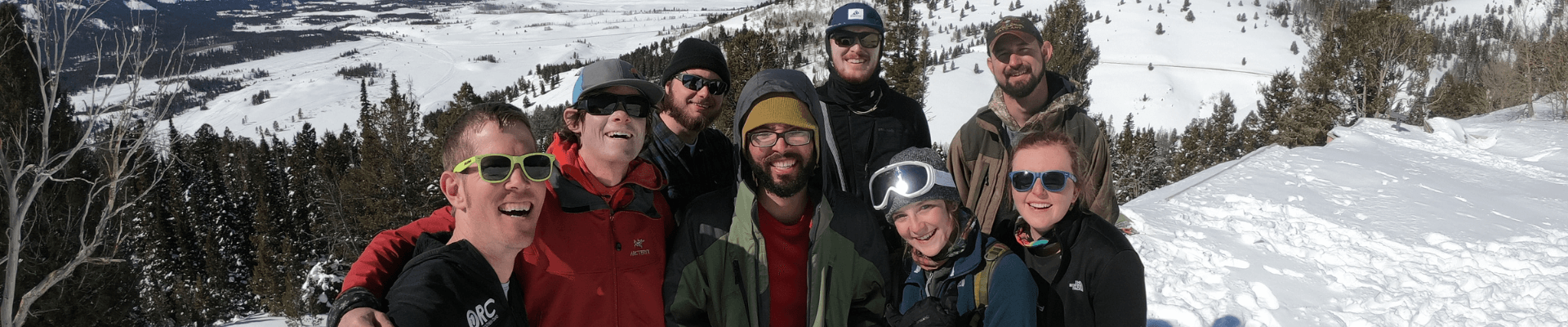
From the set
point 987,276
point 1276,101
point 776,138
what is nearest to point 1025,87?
point 987,276

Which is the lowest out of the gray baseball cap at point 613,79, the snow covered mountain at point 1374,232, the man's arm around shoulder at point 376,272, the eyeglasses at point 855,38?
the snow covered mountain at point 1374,232

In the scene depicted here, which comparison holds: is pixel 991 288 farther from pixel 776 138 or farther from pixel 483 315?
pixel 483 315

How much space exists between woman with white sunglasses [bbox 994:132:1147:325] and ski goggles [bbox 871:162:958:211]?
323 mm

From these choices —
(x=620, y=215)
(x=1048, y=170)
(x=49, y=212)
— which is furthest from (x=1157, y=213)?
(x=49, y=212)

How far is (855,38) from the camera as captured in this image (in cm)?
415

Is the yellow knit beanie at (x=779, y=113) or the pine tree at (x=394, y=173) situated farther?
the pine tree at (x=394, y=173)

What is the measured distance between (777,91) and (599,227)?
882 mm

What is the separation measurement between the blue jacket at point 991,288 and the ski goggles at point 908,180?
0.83ft

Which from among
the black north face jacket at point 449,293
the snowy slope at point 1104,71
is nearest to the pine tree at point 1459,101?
the snowy slope at point 1104,71

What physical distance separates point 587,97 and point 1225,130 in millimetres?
69846

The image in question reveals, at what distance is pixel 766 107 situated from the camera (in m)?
2.87

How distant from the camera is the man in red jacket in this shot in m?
2.68

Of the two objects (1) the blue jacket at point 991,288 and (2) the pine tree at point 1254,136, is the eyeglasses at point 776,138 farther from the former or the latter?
(2) the pine tree at point 1254,136

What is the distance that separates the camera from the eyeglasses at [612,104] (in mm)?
2900
